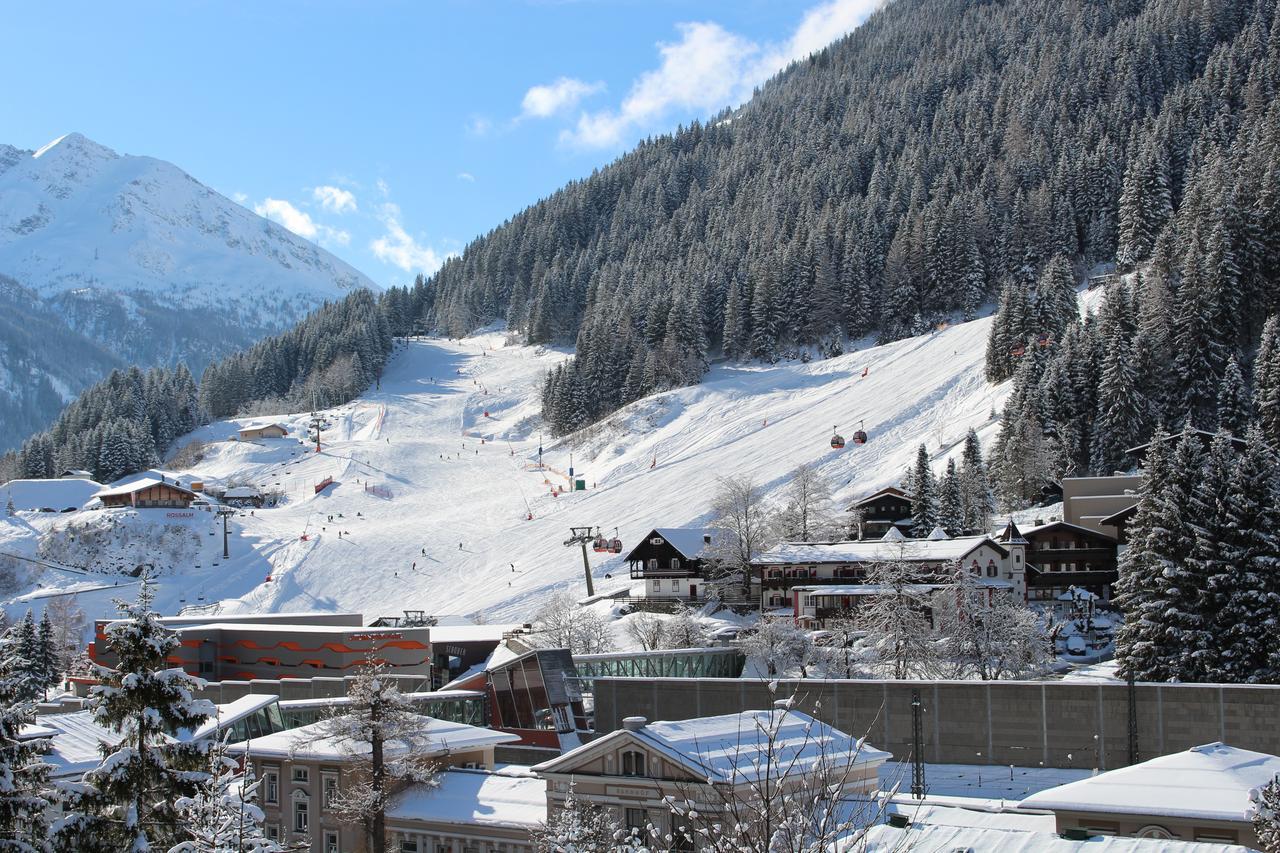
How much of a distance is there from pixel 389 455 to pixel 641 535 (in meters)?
48.0

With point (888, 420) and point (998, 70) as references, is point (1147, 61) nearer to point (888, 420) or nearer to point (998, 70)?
point (998, 70)

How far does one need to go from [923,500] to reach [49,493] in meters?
78.1

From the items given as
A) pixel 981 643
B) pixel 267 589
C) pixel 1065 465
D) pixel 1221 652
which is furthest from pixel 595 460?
pixel 1221 652

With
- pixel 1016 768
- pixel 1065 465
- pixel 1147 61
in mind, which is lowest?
pixel 1016 768

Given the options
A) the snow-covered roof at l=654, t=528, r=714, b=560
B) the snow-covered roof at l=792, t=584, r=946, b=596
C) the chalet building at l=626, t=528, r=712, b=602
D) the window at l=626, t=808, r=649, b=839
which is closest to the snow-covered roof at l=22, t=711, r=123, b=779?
the window at l=626, t=808, r=649, b=839

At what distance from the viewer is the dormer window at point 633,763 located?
80.8 feet

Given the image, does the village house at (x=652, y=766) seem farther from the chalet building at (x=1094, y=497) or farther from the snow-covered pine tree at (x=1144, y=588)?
the chalet building at (x=1094, y=497)

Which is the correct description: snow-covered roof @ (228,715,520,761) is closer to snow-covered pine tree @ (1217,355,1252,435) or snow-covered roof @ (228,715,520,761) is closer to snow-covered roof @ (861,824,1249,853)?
snow-covered roof @ (861,824,1249,853)

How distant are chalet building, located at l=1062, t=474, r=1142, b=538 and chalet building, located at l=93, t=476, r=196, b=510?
70.3 meters

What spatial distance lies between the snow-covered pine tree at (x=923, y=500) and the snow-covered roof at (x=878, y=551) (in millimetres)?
4801

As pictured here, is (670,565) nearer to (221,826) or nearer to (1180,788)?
(1180,788)

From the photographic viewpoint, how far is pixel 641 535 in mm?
80562

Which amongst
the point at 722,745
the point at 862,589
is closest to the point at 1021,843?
the point at 722,745

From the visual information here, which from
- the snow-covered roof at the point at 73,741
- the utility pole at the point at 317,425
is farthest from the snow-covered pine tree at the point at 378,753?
the utility pole at the point at 317,425
